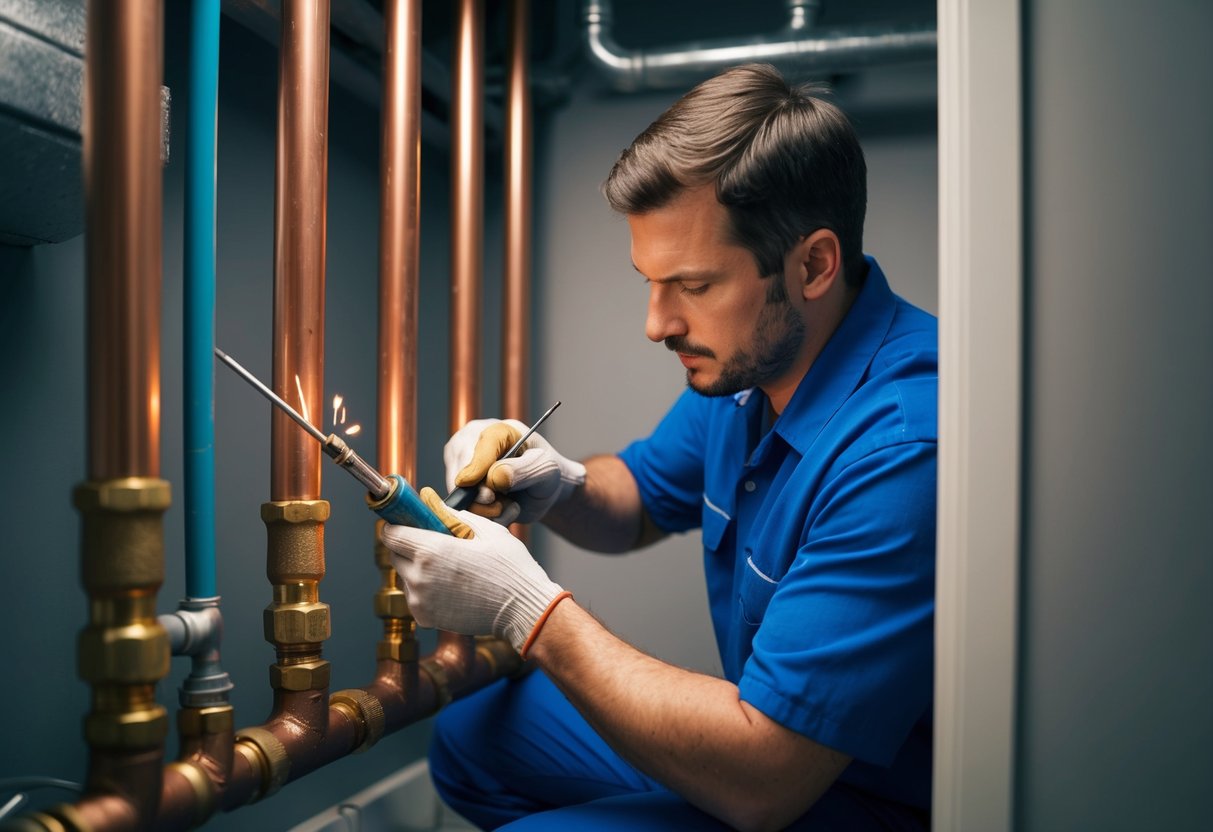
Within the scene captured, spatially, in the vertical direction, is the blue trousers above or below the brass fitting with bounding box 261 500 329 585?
below

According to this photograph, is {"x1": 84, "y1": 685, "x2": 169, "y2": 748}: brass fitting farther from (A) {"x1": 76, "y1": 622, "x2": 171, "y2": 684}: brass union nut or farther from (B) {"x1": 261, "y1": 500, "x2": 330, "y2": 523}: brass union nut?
(B) {"x1": 261, "y1": 500, "x2": 330, "y2": 523}: brass union nut

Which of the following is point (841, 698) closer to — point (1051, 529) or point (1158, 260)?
point (1051, 529)

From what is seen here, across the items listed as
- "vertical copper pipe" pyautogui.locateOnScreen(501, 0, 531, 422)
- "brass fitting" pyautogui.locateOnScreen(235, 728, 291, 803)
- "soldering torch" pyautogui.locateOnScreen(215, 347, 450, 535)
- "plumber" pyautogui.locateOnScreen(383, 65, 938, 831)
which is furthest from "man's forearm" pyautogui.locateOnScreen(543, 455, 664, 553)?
"brass fitting" pyautogui.locateOnScreen(235, 728, 291, 803)

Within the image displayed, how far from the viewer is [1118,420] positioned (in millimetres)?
542

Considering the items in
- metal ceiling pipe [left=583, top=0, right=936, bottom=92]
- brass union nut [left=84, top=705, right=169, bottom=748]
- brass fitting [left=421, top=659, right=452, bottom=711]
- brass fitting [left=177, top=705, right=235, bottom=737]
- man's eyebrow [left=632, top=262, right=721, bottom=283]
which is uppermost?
metal ceiling pipe [left=583, top=0, right=936, bottom=92]

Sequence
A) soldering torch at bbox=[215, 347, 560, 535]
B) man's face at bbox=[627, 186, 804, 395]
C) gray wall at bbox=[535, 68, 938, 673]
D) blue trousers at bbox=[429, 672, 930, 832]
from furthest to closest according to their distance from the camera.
Result: 1. gray wall at bbox=[535, 68, 938, 673]
2. blue trousers at bbox=[429, 672, 930, 832]
3. man's face at bbox=[627, 186, 804, 395]
4. soldering torch at bbox=[215, 347, 560, 535]

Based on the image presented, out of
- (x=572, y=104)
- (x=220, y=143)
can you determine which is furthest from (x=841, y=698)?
(x=572, y=104)

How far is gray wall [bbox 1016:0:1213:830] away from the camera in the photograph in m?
0.53

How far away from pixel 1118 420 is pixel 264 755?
72 centimetres

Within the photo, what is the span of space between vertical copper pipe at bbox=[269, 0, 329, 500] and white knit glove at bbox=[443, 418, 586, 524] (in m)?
0.21

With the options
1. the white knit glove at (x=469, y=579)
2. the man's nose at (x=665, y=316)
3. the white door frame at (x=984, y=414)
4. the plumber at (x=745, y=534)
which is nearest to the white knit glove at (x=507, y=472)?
the plumber at (x=745, y=534)

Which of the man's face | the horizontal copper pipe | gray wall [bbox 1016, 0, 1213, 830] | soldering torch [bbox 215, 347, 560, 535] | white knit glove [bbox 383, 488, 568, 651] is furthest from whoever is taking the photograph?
the man's face

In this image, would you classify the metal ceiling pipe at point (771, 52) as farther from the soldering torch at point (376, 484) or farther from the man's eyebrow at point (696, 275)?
the soldering torch at point (376, 484)

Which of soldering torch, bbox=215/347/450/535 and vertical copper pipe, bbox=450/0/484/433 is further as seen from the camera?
vertical copper pipe, bbox=450/0/484/433
